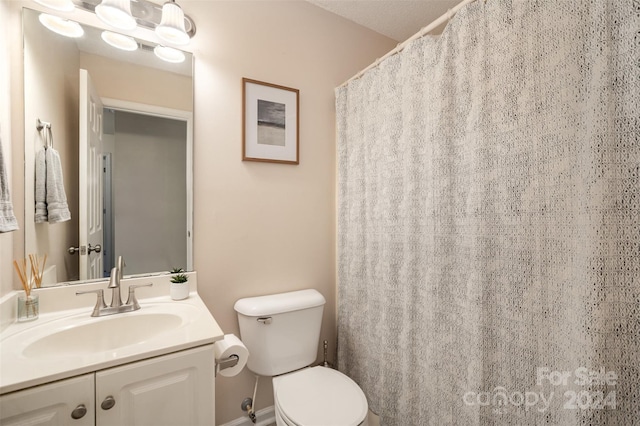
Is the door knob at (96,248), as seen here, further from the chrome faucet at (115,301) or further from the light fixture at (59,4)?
the light fixture at (59,4)

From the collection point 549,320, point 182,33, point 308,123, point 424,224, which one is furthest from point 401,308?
point 182,33

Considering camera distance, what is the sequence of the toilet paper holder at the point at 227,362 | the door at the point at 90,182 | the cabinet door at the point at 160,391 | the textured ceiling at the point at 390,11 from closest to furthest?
1. the cabinet door at the point at 160,391
2. the toilet paper holder at the point at 227,362
3. the door at the point at 90,182
4. the textured ceiling at the point at 390,11

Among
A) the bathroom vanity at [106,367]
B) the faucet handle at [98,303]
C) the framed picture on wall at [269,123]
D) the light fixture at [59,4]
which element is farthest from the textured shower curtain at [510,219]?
the light fixture at [59,4]

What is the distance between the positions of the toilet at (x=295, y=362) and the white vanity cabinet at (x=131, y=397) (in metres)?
0.39

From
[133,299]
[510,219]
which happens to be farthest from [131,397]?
[510,219]

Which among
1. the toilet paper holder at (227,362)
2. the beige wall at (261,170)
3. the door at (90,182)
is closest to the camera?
the toilet paper holder at (227,362)

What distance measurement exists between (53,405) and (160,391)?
0.25 metres

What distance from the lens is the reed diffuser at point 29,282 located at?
100 cm

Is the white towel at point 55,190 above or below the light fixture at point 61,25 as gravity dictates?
below

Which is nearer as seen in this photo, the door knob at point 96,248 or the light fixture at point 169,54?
the door knob at point 96,248

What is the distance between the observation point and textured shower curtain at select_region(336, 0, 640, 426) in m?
0.69

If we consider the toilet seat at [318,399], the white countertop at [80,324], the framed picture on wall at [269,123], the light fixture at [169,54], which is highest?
the light fixture at [169,54]

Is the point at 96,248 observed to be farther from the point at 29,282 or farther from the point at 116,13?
the point at 116,13

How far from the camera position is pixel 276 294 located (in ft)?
5.14
